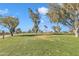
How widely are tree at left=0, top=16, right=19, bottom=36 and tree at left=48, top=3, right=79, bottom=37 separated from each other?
32 cm

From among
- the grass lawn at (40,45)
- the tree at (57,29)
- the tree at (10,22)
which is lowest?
the grass lawn at (40,45)

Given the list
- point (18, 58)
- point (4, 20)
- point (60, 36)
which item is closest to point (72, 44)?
point (60, 36)

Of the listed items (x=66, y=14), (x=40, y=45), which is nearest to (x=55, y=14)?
(x=66, y=14)

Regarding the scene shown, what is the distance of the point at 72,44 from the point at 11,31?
58 cm

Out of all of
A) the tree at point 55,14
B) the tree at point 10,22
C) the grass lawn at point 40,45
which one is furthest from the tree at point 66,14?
the tree at point 10,22

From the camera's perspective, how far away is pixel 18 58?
2.02m

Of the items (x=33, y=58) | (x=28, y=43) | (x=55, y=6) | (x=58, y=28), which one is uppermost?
(x=55, y=6)

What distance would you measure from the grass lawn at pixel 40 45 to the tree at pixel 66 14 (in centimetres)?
11

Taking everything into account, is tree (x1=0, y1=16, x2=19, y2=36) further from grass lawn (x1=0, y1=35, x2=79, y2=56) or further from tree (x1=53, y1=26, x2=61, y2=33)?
tree (x1=53, y1=26, x2=61, y2=33)

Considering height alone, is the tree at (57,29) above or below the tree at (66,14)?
below

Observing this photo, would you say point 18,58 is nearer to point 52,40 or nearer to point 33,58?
point 33,58

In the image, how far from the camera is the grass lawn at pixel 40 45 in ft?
6.63

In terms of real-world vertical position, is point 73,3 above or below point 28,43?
above

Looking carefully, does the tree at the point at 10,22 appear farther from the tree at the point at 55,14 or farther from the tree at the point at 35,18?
the tree at the point at 55,14
